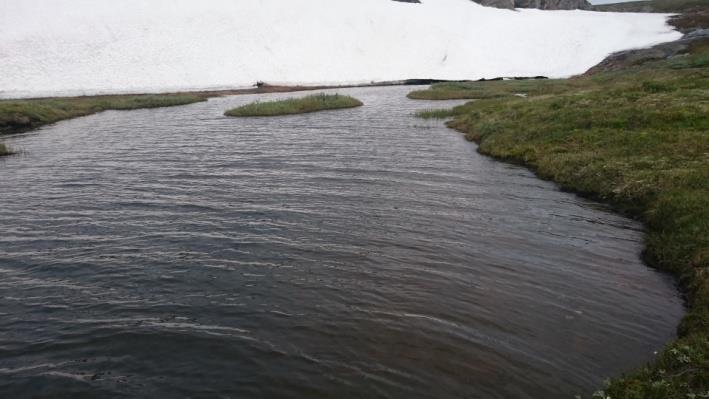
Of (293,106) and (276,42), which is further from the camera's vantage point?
(276,42)

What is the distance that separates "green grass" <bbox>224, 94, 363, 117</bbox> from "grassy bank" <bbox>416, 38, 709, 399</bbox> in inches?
746

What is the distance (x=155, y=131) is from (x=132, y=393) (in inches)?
1382

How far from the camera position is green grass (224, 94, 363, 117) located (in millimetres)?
49344

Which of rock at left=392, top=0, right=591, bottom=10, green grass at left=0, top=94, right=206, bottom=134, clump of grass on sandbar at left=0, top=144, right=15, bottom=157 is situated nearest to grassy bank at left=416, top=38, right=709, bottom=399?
clump of grass on sandbar at left=0, top=144, right=15, bottom=157

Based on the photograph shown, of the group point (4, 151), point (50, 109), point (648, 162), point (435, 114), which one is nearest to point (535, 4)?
point (435, 114)

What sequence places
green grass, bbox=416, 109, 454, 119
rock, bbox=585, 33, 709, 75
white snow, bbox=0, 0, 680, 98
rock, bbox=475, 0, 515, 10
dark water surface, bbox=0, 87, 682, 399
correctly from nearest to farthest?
dark water surface, bbox=0, 87, 682, 399
green grass, bbox=416, 109, 454, 119
rock, bbox=585, 33, 709, 75
white snow, bbox=0, 0, 680, 98
rock, bbox=475, 0, 515, 10

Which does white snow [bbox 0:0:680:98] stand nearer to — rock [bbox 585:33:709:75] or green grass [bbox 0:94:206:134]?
rock [bbox 585:33:709:75]

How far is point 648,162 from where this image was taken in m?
18.5

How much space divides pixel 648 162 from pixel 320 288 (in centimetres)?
1497

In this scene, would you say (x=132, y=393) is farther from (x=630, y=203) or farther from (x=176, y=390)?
(x=630, y=203)

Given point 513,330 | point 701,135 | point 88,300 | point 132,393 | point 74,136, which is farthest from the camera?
point 74,136

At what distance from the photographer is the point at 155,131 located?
127ft

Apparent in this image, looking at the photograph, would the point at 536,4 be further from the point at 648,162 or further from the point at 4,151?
the point at 4,151

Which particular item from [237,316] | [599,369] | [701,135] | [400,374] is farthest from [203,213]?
[701,135]
